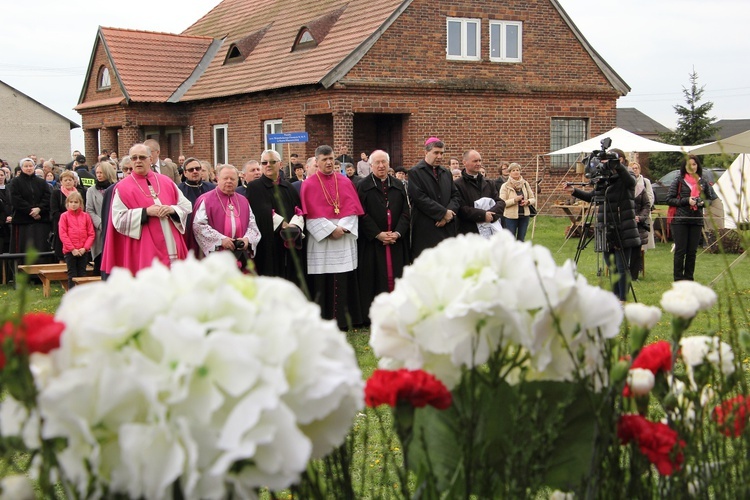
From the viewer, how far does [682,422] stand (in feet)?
6.32

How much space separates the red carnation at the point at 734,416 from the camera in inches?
73.9

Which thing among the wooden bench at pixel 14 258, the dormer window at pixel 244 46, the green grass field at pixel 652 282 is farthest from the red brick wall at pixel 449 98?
the wooden bench at pixel 14 258

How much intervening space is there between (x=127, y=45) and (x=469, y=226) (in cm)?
2447

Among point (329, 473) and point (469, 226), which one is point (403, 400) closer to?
point (329, 473)

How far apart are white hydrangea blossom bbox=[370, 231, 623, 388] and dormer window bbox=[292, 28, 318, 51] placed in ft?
86.0

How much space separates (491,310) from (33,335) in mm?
720

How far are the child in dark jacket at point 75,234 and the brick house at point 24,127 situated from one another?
40.4m

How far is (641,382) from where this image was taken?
5.75 ft

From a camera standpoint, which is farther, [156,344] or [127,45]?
[127,45]

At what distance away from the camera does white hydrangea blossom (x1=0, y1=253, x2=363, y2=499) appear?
1228 mm

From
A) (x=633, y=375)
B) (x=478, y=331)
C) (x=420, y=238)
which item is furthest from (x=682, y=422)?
(x=420, y=238)

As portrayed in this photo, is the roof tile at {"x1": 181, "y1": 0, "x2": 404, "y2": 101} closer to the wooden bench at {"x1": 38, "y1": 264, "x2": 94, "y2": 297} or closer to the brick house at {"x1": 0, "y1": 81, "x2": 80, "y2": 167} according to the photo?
the wooden bench at {"x1": 38, "y1": 264, "x2": 94, "y2": 297}

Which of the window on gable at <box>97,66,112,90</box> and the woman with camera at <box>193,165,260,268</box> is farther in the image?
the window on gable at <box>97,66,112,90</box>

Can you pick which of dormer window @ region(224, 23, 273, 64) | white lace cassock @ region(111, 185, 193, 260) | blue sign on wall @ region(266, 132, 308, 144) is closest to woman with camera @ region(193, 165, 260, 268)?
white lace cassock @ region(111, 185, 193, 260)
